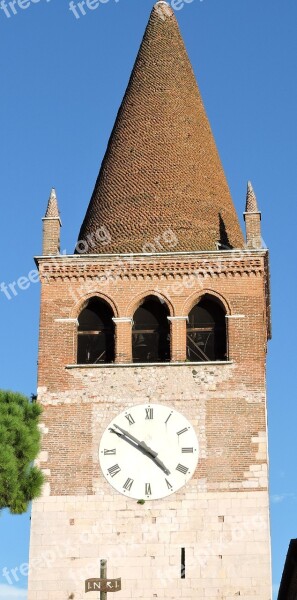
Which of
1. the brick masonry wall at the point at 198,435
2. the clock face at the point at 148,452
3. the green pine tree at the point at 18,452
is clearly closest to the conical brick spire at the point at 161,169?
the brick masonry wall at the point at 198,435

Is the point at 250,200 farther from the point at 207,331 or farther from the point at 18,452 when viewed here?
the point at 18,452

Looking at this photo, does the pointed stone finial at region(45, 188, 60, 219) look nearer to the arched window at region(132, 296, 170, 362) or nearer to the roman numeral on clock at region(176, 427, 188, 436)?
the arched window at region(132, 296, 170, 362)

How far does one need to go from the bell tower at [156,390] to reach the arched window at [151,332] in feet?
0.08

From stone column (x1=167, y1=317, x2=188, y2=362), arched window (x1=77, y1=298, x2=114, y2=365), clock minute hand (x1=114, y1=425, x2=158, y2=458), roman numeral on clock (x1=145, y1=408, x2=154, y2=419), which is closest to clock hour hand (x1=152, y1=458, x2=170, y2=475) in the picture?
clock minute hand (x1=114, y1=425, x2=158, y2=458)

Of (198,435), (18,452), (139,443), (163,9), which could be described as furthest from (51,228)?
(163,9)

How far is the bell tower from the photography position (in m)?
23.4

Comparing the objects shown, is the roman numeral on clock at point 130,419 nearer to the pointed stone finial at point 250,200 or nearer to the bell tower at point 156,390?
the bell tower at point 156,390

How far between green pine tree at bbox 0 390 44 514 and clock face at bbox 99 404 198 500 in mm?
1394

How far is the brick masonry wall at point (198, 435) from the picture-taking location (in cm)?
2331

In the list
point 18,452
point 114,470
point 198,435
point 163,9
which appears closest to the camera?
point 18,452

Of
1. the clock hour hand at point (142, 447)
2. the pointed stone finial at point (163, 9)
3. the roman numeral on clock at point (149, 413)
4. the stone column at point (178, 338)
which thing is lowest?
the clock hour hand at point (142, 447)

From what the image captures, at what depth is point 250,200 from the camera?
26.5 meters

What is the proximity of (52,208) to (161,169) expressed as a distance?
7.25 feet

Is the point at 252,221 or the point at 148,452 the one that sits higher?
the point at 252,221
